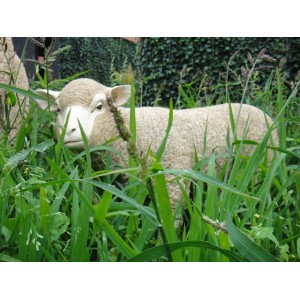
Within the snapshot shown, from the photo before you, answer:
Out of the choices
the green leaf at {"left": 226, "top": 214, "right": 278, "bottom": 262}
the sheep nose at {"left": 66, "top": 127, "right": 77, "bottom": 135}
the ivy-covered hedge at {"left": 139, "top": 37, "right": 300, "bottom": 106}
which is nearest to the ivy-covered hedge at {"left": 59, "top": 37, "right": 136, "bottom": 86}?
the ivy-covered hedge at {"left": 139, "top": 37, "right": 300, "bottom": 106}

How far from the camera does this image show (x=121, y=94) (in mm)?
1565

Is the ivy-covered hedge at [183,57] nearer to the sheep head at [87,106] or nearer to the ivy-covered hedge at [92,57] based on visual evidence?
the ivy-covered hedge at [92,57]

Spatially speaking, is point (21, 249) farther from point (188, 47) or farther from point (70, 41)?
point (188, 47)

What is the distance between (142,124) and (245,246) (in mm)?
974

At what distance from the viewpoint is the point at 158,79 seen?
10.1 feet

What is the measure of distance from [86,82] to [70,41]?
983 mm

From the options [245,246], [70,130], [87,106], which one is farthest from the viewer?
[87,106]

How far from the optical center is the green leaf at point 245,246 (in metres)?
0.66

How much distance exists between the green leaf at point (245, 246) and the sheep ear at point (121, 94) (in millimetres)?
922

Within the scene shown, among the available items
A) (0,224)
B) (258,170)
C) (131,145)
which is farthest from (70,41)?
(131,145)

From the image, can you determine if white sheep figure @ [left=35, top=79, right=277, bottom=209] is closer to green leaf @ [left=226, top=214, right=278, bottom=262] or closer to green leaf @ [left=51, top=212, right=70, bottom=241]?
green leaf @ [left=51, top=212, right=70, bottom=241]

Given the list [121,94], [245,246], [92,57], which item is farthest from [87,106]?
[92,57]

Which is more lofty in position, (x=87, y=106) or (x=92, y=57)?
(x=92, y=57)

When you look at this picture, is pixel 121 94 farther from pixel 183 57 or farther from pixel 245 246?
pixel 183 57
